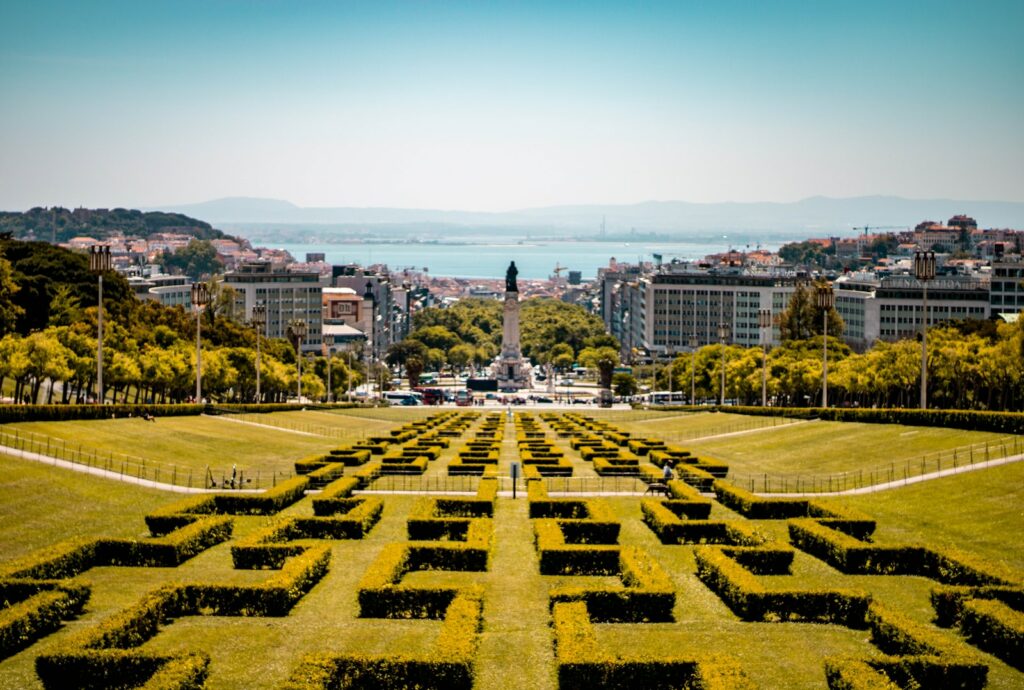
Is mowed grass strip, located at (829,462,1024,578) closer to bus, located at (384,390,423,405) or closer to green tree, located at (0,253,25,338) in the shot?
green tree, located at (0,253,25,338)

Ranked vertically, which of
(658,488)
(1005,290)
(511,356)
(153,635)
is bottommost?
(511,356)

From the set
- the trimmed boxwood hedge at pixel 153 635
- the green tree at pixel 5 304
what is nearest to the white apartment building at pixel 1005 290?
the green tree at pixel 5 304

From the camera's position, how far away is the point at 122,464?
4984 centimetres

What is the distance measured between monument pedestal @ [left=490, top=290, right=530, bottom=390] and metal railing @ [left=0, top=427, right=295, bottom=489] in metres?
125

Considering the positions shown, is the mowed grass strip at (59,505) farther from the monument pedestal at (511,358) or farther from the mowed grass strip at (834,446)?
the monument pedestal at (511,358)

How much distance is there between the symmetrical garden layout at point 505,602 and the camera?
77.8 feet

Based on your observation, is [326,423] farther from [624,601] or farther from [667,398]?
[667,398]

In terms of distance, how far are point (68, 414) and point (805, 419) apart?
48.8m

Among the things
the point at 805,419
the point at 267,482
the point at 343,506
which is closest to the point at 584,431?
the point at 805,419

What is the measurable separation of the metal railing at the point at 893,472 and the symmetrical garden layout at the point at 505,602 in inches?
330

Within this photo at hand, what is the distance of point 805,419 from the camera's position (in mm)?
82312

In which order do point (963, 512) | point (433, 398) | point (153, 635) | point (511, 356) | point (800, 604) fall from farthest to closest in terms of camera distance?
point (511, 356) < point (433, 398) < point (963, 512) < point (800, 604) < point (153, 635)

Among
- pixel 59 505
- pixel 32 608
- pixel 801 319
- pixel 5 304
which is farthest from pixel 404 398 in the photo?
pixel 32 608

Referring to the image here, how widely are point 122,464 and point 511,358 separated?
133 metres
